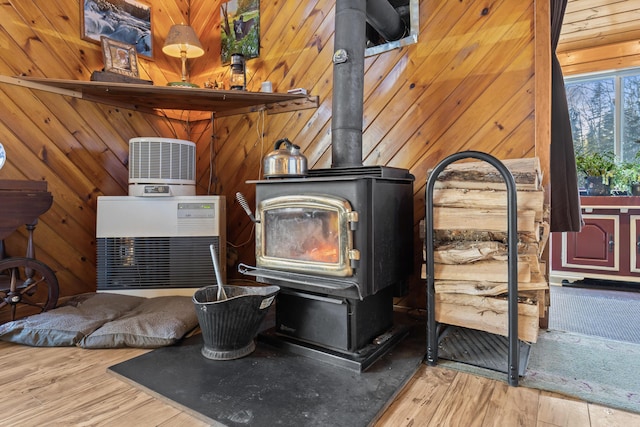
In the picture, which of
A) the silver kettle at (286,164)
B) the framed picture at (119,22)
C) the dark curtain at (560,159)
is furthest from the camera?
the framed picture at (119,22)

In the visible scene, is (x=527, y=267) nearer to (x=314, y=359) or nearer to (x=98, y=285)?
(x=314, y=359)

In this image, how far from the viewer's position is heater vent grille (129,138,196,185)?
2.51 meters

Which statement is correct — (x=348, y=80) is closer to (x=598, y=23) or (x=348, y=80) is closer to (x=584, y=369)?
(x=584, y=369)

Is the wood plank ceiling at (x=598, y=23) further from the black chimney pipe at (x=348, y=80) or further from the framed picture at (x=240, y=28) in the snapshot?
the framed picture at (x=240, y=28)

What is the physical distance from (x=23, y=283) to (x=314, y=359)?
171cm

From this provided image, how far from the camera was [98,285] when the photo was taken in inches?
97.5

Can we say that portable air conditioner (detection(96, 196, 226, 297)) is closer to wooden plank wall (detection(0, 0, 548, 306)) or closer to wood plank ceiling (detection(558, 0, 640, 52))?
wooden plank wall (detection(0, 0, 548, 306))

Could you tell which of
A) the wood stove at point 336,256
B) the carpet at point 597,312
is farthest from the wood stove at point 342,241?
the carpet at point 597,312

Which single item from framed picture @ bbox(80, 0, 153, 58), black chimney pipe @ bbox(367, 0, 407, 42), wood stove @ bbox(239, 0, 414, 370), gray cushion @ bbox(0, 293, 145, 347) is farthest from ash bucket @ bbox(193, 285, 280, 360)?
framed picture @ bbox(80, 0, 153, 58)

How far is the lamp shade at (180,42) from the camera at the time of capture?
2.93 m

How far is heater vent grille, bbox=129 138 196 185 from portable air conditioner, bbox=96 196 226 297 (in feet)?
0.47

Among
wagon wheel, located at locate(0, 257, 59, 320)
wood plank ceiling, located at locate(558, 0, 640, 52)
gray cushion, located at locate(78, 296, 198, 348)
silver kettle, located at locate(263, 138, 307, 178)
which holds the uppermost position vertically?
wood plank ceiling, located at locate(558, 0, 640, 52)

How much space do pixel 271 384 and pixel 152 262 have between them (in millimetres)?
1451

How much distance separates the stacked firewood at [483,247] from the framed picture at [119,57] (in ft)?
8.19
